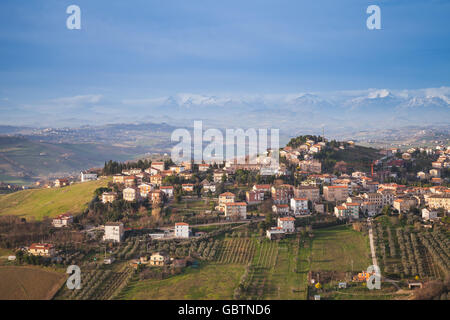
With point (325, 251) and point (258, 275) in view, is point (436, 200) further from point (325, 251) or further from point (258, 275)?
point (258, 275)

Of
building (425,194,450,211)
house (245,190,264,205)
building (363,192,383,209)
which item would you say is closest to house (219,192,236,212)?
house (245,190,264,205)

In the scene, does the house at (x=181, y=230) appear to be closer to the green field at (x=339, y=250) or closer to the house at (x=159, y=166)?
the green field at (x=339, y=250)

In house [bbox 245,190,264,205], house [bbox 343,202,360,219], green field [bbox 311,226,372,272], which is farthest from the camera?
house [bbox 245,190,264,205]

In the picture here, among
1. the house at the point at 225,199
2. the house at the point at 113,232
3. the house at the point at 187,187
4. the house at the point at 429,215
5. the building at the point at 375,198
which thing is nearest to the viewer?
the house at the point at 113,232

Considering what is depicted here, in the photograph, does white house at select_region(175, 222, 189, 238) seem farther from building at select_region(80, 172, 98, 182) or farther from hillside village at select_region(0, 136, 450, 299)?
building at select_region(80, 172, 98, 182)

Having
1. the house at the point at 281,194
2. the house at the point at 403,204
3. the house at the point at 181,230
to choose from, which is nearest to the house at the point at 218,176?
the house at the point at 281,194

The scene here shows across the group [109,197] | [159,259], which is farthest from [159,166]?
[159,259]
